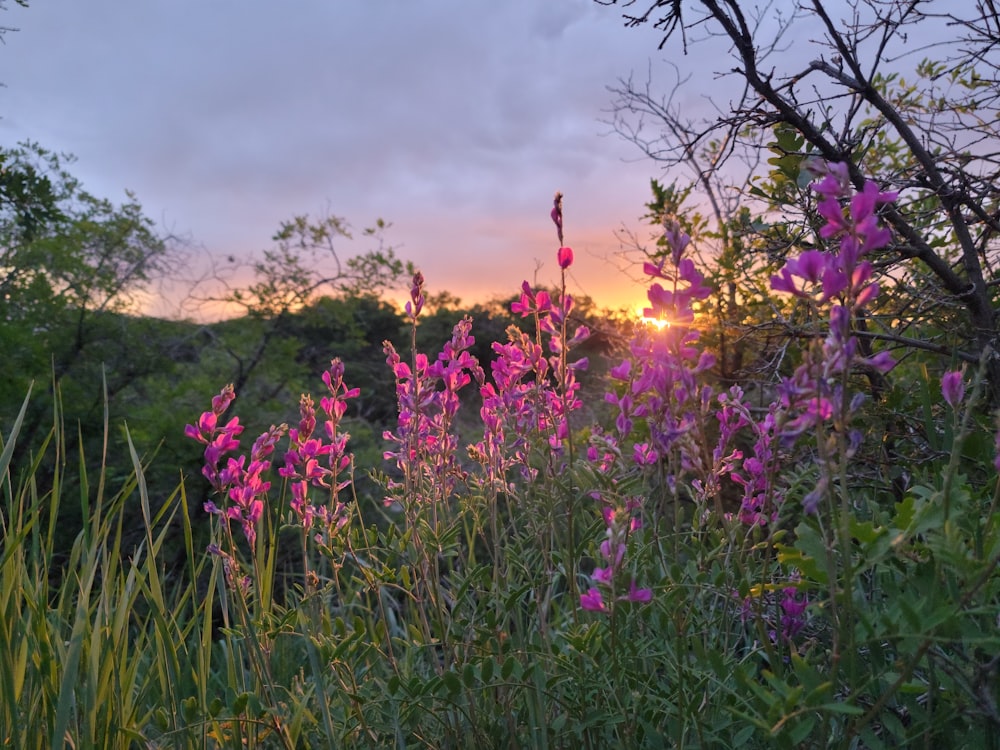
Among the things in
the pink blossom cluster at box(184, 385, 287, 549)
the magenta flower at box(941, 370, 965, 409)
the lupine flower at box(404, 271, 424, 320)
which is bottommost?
the pink blossom cluster at box(184, 385, 287, 549)

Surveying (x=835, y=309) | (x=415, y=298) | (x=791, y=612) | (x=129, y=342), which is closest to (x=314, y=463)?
(x=415, y=298)

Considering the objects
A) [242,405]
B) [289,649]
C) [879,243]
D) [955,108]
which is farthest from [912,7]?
[242,405]

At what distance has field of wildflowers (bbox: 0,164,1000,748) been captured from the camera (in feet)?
3.51

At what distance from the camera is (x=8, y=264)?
6.44 metres

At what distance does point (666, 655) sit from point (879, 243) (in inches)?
37.2

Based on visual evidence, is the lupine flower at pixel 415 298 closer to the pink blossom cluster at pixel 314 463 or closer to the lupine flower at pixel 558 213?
the pink blossom cluster at pixel 314 463

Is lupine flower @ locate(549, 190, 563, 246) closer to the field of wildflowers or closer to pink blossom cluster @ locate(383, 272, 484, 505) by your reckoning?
the field of wildflowers

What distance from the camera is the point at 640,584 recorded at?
6.59ft

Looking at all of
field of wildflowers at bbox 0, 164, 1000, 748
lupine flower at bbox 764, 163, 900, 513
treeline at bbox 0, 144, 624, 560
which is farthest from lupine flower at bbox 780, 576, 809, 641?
treeline at bbox 0, 144, 624, 560

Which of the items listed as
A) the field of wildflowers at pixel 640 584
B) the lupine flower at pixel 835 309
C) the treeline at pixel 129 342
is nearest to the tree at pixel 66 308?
the treeline at pixel 129 342

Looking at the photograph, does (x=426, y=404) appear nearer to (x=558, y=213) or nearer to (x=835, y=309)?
(x=558, y=213)

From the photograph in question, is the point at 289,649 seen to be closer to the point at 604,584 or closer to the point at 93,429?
the point at 604,584

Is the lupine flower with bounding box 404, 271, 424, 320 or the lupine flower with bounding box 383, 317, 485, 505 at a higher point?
the lupine flower with bounding box 404, 271, 424, 320

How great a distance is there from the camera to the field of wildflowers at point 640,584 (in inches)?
42.1
